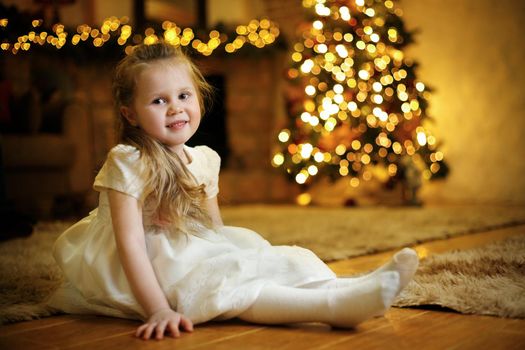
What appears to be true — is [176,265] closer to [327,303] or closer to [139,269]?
[139,269]

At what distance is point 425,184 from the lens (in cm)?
420

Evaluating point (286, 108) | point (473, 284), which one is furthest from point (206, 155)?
point (286, 108)

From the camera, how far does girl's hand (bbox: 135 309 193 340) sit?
1049 mm

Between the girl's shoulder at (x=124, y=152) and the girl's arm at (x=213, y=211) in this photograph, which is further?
the girl's arm at (x=213, y=211)

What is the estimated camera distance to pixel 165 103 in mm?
1237

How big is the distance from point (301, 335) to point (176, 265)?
11.2 inches

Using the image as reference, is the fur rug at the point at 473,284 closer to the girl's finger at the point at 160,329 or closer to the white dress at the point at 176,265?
the white dress at the point at 176,265

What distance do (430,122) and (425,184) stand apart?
0.48 meters

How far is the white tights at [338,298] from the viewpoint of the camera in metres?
1.00

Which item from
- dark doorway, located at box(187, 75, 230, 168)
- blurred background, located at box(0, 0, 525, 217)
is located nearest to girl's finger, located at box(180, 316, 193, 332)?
blurred background, located at box(0, 0, 525, 217)

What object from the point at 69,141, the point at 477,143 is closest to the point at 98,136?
the point at 69,141

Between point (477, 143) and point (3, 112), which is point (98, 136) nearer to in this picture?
point (3, 112)

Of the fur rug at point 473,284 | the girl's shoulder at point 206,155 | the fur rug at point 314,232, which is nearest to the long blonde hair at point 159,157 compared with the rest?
the girl's shoulder at point 206,155

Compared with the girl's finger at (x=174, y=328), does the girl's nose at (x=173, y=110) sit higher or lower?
higher
